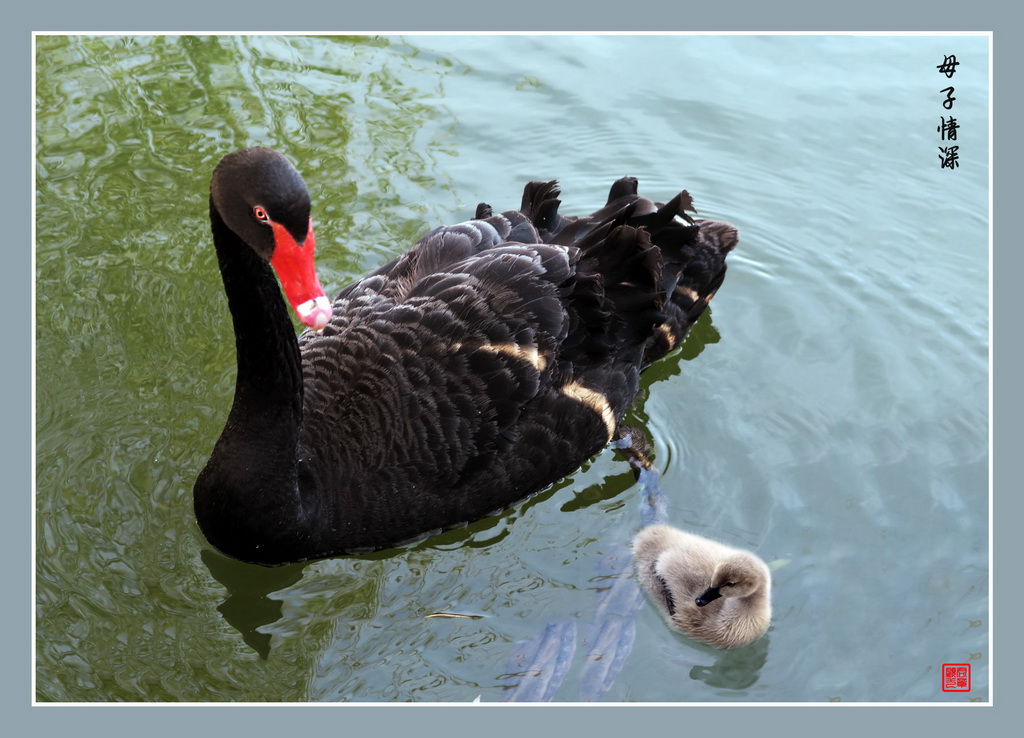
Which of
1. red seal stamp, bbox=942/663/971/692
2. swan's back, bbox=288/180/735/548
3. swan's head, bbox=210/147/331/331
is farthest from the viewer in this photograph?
swan's back, bbox=288/180/735/548

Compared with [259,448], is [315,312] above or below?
above

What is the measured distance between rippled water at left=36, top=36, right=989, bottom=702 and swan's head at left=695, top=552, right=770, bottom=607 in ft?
0.87

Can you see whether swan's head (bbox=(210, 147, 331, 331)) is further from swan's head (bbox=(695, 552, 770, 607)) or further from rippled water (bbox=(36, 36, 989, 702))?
swan's head (bbox=(695, 552, 770, 607))

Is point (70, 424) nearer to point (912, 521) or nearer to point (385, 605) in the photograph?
point (385, 605)

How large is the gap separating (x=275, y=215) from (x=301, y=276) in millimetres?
245

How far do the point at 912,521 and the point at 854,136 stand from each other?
136 inches

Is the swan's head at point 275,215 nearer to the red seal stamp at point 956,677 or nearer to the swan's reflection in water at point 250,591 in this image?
the swan's reflection in water at point 250,591

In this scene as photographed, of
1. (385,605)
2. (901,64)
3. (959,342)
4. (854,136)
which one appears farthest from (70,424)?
(901,64)

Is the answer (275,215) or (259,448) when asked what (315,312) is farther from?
(259,448)

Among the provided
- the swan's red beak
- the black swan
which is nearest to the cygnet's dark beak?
the black swan

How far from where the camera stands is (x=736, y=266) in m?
6.81

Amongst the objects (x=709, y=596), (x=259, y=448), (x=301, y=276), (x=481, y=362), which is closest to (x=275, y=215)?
(x=301, y=276)

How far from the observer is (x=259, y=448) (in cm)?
461

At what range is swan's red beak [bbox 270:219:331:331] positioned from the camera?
4.04 meters
